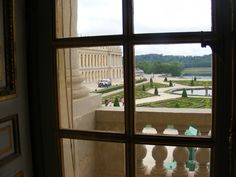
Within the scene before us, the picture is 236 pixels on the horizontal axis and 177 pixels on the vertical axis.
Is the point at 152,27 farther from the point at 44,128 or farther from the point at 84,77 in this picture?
the point at 44,128

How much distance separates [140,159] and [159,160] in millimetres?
78

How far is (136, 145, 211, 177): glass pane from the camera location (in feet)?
3.17

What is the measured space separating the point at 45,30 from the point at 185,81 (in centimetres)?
50

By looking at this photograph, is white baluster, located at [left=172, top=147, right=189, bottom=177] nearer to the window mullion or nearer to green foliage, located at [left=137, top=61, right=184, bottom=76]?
the window mullion

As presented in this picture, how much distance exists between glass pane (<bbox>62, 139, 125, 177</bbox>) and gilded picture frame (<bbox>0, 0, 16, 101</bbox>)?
0.27 metres

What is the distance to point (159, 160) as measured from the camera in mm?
1057

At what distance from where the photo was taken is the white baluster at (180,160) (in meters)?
0.99

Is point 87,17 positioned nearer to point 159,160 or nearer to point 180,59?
point 180,59

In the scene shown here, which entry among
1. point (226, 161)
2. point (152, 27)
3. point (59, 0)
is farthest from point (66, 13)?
point (226, 161)

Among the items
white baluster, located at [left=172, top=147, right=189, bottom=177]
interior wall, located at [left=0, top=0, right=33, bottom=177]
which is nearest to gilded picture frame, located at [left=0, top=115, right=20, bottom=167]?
interior wall, located at [left=0, top=0, right=33, bottom=177]

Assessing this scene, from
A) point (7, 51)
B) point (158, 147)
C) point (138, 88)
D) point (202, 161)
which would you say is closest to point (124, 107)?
point (138, 88)

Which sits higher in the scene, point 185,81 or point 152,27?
point 152,27

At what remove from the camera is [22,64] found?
3.27ft

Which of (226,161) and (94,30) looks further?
(94,30)
